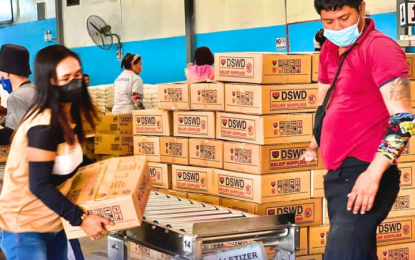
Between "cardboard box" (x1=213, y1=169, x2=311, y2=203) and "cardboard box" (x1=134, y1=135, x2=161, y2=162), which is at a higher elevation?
"cardboard box" (x1=134, y1=135, x2=161, y2=162)

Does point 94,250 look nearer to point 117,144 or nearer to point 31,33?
point 117,144

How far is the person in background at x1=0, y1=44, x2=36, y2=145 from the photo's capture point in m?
3.47

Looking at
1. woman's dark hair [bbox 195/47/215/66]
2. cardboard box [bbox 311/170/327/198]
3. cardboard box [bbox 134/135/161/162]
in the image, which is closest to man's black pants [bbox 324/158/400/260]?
cardboard box [bbox 311/170/327/198]

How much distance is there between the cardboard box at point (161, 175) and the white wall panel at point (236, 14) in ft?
15.6

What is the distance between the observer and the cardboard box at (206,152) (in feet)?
12.5

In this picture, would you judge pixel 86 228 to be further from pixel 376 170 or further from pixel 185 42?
pixel 185 42

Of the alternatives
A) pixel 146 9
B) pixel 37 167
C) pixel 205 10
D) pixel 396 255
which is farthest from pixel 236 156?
pixel 146 9

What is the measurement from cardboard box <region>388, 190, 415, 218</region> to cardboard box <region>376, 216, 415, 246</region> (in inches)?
1.3

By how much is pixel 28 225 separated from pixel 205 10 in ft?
25.7

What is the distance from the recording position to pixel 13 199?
2221 millimetres

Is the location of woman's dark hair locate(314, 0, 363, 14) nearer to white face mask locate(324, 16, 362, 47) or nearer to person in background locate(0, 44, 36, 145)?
white face mask locate(324, 16, 362, 47)

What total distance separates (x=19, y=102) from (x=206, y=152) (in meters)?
1.24

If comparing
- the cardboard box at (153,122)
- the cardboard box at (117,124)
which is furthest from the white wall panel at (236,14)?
the cardboard box at (153,122)

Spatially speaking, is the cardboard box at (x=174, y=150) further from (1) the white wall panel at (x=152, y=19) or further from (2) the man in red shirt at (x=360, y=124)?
(1) the white wall panel at (x=152, y=19)
